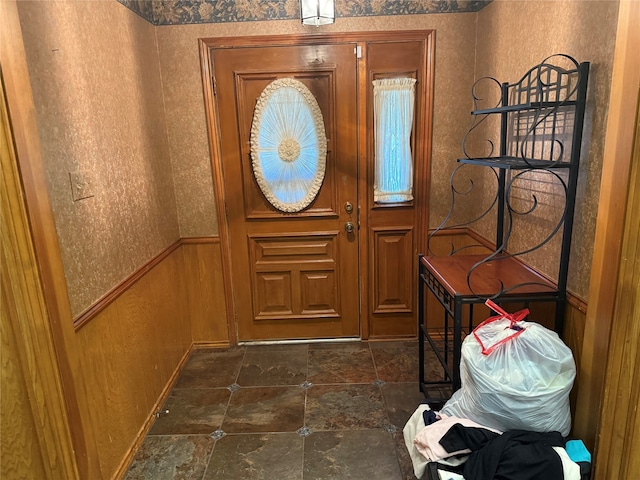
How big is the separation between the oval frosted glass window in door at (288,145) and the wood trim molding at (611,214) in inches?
72.0

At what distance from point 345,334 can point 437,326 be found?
69 centimetres

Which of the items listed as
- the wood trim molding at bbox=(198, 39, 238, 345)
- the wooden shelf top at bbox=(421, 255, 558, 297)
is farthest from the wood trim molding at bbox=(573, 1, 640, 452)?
the wood trim molding at bbox=(198, 39, 238, 345)

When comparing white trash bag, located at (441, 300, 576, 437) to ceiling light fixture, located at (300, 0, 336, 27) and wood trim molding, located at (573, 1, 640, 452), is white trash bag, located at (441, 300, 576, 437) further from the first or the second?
ceiling light fixture, located at (300, 0, 336, 27)

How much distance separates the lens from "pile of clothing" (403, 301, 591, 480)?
134 cm

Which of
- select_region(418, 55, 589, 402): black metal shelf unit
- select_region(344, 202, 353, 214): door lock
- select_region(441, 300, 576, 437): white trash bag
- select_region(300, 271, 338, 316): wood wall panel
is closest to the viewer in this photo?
select_region(441, 300, 576, 437): white trash bag

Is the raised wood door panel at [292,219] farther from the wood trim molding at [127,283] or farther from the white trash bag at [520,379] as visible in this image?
the white trash bag at [520,379]

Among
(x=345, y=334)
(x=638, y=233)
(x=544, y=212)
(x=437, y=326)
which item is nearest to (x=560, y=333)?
(x=544, y=212)

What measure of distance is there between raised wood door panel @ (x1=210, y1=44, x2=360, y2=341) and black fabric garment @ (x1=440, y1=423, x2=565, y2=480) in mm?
1739

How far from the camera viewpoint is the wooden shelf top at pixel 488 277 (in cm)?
179

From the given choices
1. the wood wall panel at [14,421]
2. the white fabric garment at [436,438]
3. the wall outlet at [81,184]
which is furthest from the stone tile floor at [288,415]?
the wall outlet at [81,184]

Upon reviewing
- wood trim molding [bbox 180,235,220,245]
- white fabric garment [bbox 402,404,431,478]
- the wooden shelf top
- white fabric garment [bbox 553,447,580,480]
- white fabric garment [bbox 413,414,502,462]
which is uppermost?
the wooden shelf top

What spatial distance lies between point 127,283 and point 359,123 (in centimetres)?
174

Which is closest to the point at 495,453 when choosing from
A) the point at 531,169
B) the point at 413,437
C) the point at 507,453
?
the point at 507,453

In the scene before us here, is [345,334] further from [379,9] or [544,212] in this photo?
[379,9]
